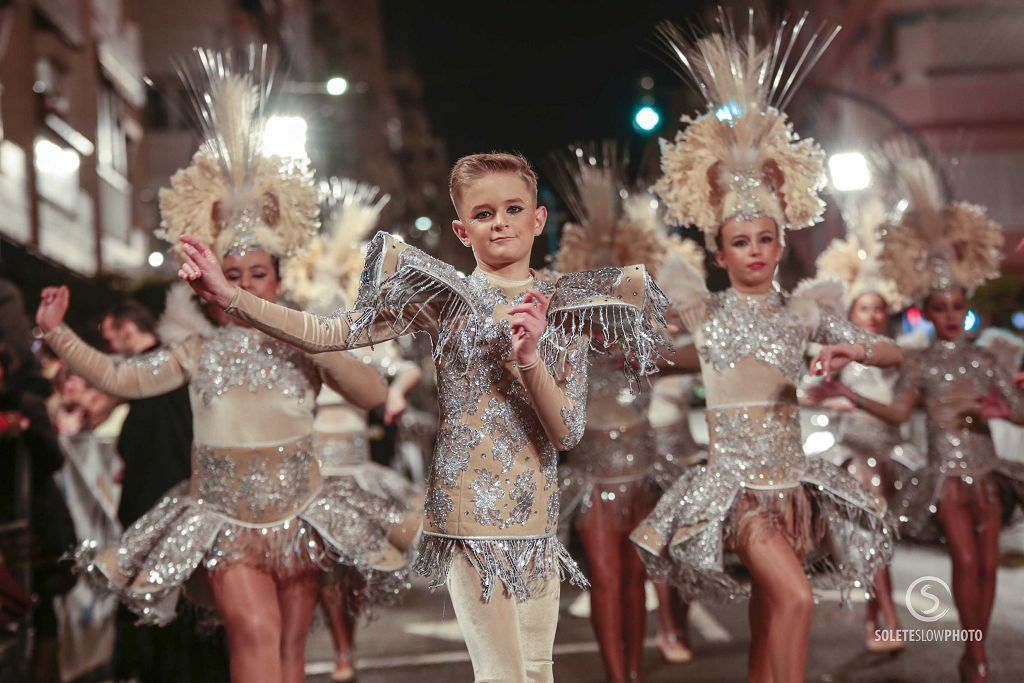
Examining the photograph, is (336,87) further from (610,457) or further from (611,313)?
(611,313)

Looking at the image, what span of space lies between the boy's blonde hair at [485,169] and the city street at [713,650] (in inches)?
94.8

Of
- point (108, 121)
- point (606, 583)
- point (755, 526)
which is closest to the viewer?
point (755, 526)

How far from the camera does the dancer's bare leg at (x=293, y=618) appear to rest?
185 inches

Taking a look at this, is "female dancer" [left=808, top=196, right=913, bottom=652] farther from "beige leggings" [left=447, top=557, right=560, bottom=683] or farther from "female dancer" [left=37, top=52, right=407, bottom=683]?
"beige leggings" [left=447, top=557, right=560, bottom=683]

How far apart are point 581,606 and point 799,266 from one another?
3.30 metres

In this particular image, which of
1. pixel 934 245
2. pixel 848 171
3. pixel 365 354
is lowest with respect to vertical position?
Result: pixel 365 354

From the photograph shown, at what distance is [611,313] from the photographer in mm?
3695

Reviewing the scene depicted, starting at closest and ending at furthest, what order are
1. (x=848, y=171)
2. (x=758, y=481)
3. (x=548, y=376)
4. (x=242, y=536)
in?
(x=548, y=376) < (x=242, y=536) < (x=758, y=481) < (x=848, y=171)

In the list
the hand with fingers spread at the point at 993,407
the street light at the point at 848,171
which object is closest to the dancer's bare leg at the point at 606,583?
the hand with fingers spread at the point at 993,407

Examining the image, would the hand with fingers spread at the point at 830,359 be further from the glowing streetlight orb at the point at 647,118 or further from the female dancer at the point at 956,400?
the glowing streetlight orb at the point at 647,118

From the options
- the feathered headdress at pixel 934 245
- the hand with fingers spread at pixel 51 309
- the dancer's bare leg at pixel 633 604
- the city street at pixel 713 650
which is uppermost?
the feathered headdress at pixel 934 245

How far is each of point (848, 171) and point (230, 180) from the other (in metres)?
6.65

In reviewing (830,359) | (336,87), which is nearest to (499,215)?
(830,359)

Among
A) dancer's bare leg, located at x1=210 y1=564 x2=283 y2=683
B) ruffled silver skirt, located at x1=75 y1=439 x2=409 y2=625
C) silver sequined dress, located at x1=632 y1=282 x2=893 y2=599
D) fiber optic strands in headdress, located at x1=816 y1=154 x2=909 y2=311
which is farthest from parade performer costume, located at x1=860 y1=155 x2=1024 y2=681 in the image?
dancer's bare leg, located at x1=210 y1=564 x2=283 y2=683
